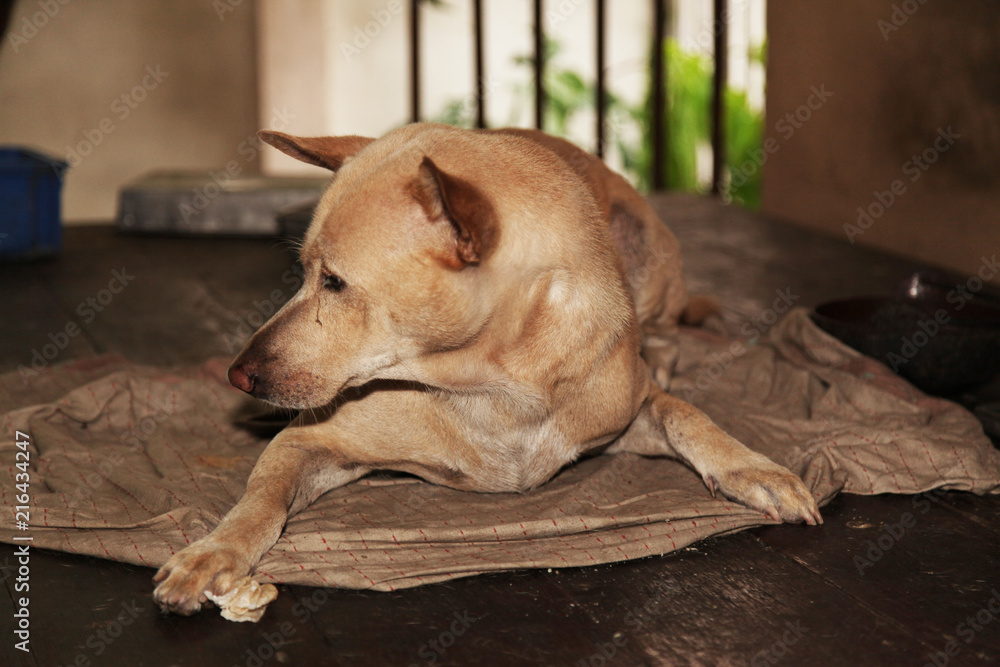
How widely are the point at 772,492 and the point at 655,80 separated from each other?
532 centimetres

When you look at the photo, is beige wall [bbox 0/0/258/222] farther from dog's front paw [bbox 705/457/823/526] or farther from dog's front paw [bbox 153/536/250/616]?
dog's front paw [bbox 705/457/823/526]

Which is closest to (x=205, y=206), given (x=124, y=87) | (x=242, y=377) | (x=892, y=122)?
(x=124, y=87)

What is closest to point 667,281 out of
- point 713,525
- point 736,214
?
point 713,525

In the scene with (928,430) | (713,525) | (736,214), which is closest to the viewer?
(713,525)

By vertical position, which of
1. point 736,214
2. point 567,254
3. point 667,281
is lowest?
point 736,214

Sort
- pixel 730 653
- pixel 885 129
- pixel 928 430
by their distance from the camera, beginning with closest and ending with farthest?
pixel 730 653
pixel 928 430
pixel 885 129

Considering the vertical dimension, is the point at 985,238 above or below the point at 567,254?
below

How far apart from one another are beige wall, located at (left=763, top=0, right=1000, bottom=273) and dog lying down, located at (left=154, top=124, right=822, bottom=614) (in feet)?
9.61

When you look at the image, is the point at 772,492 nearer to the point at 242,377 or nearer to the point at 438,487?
the point at 438,487

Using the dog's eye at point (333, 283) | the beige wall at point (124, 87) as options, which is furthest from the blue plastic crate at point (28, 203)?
the dog's eye at point (333, 283)

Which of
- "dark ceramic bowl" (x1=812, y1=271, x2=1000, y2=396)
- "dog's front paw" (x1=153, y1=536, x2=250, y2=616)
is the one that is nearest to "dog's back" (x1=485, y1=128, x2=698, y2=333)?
"dark ceramic bowl" (x1=812, y1=271, x2=1000, y2=396)

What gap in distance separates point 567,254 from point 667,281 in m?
1.26

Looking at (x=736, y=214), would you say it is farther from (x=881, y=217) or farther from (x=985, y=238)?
(x=985, y=238)

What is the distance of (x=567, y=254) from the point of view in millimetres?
1943
